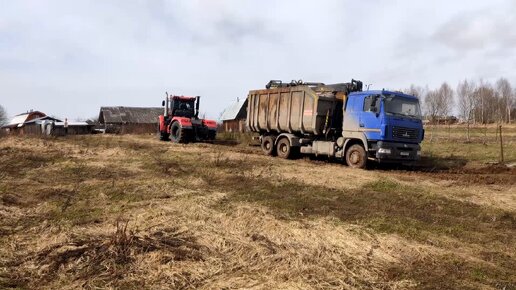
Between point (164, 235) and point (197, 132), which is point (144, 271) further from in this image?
point (197, 132)

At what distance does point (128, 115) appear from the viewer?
68.2 meters

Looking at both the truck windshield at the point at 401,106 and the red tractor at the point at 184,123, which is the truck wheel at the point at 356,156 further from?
the red tractor at the point at 184,123

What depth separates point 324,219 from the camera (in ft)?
23.8

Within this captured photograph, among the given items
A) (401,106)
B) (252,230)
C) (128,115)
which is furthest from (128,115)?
(252,230)

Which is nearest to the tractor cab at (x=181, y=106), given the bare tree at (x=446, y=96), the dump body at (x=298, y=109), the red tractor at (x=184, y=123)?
the red tractor at (x=184, y=123)

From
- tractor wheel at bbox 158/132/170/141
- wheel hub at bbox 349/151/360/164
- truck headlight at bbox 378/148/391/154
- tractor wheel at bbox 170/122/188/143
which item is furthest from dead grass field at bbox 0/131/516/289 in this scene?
tractor wheel at bbox 158/132/170/141

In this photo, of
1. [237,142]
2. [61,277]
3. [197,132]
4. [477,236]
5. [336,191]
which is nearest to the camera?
[61,277]

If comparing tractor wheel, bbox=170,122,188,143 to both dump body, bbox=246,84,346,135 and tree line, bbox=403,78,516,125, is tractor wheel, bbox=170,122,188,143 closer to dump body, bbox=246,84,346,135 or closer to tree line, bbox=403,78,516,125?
dump body, bbox=246,84,346,135

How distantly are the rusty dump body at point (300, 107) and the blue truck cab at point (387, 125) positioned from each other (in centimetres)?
116

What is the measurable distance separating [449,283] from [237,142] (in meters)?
21.5

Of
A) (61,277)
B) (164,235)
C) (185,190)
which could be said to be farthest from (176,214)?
(61,277)

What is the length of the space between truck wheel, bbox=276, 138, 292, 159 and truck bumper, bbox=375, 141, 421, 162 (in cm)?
448

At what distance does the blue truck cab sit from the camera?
1391 centimetres

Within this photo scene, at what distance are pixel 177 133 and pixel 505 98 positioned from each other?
73667 millimetres
